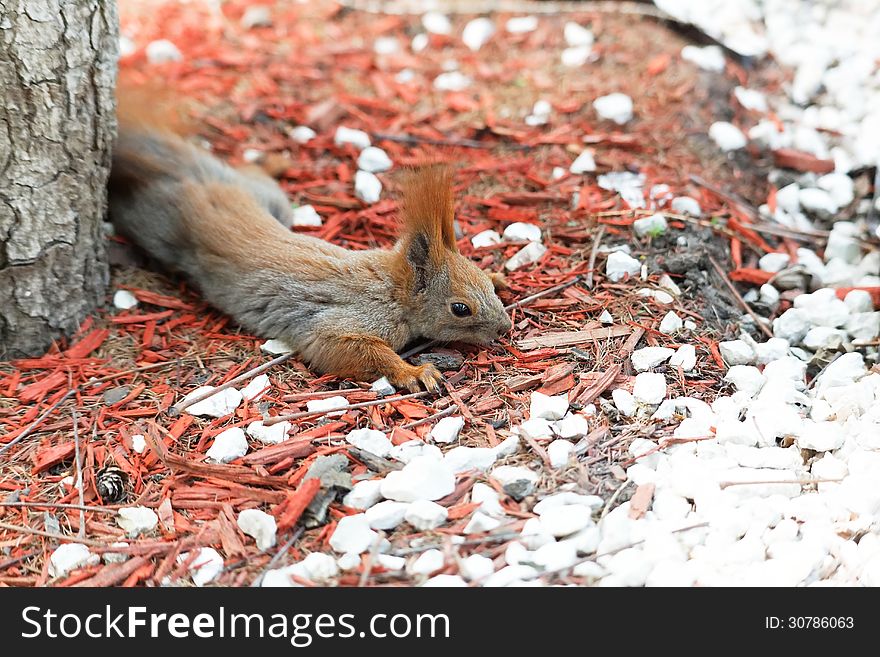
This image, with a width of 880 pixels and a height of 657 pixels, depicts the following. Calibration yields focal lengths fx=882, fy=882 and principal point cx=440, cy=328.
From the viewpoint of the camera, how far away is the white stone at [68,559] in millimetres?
2600

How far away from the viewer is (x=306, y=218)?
4184mm

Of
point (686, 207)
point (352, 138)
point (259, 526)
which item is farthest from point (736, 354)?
point (352, 138)

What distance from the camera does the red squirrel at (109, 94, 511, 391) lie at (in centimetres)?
341

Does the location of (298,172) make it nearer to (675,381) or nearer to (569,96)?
(569,96)

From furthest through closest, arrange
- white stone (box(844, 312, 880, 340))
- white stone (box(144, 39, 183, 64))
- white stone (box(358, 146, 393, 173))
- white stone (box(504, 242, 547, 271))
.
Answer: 1. white stone (box(144, 39, 183, 64))
2. white stone (box(358, 146, 393, 173))
3. white stone (box(504, 242, 547, 271))
4. white stone (box(844, 312, 880, 340))

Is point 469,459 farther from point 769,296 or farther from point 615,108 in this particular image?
point 615,108

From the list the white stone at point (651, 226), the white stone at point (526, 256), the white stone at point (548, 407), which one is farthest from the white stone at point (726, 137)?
the white stone at point (548, 407)

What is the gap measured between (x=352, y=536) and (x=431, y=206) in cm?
139

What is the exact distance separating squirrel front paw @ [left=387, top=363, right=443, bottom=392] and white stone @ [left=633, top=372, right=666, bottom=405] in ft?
2.35

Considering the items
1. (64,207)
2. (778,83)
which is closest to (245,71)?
(64,207)

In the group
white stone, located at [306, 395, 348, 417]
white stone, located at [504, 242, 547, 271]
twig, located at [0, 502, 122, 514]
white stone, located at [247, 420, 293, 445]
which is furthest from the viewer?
white stone, located at [504, 242, 547, 271]

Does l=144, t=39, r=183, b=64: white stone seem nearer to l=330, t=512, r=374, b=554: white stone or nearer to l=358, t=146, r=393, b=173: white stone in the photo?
l=358, t=146, r=393, b=173: white stone

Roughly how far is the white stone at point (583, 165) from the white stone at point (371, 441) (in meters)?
1.97

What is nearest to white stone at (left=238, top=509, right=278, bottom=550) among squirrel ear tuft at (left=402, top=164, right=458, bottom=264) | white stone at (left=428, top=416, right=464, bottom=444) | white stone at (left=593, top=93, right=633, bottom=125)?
white stone at (left=428, top=416, right=464, bottom=444)
